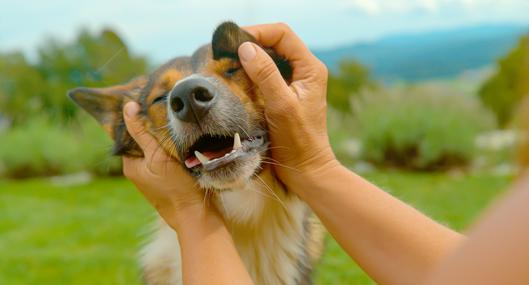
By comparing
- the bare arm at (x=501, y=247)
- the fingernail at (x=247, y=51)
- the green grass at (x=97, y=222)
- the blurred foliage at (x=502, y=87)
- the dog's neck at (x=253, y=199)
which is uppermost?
the bare arm at (x=501, y=247)

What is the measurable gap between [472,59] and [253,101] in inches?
365

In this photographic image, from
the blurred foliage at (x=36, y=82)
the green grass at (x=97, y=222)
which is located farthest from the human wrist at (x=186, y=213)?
the blurred foliage at (x=36, y=82)

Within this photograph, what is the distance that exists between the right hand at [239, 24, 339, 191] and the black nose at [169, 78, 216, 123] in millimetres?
153

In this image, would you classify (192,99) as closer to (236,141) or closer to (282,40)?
(236,141)

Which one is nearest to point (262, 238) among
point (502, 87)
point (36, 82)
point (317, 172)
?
point (317, 172)

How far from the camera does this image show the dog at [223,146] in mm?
2170

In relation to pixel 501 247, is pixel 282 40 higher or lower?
lower

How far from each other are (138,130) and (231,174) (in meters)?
0.40

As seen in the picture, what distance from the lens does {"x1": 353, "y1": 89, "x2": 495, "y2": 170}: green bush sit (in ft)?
34.3

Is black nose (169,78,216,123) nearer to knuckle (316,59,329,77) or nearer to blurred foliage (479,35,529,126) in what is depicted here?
knuckle (316,59,329,77)

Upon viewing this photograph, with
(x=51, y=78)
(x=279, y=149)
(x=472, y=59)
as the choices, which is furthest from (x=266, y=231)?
(x=51, y=78)

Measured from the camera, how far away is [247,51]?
207 centimetres

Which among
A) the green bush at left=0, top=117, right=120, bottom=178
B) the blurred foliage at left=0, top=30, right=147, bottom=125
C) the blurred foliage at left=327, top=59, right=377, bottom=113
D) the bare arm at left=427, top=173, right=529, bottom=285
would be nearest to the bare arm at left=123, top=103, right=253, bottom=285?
the bare arm at left=427, top=173, right=529, bottom=285

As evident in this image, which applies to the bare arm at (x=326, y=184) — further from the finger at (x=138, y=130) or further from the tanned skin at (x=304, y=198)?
the finger at (x=138, y=130)
